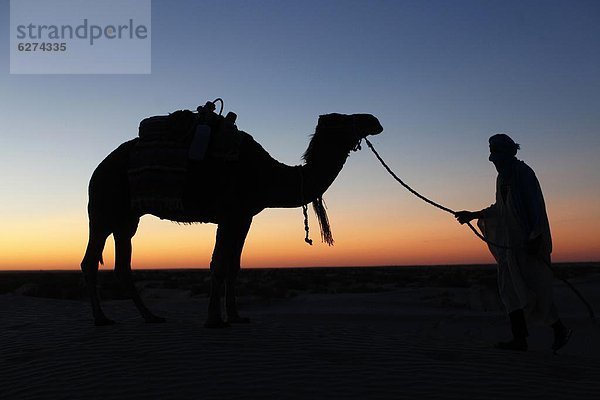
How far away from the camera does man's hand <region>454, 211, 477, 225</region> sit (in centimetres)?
638

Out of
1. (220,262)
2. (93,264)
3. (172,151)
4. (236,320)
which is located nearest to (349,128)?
(172,151)

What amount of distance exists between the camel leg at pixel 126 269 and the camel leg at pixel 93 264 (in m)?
0.24

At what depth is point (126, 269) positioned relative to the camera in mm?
7531

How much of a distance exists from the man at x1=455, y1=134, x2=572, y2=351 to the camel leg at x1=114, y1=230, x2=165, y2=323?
4.70 meters

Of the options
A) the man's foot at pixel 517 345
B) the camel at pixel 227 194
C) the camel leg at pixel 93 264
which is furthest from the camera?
the camel leg at pixel 93 264

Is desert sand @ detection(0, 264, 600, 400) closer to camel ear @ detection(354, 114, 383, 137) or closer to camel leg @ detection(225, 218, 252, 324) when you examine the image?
camel leg @ detection(225, 218, 252, 324)

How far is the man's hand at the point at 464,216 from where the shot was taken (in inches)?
251

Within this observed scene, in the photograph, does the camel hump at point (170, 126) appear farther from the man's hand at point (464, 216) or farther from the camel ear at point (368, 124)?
the man's hand at point (464, 216)

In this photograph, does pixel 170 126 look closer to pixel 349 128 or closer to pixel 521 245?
pixel 349 128

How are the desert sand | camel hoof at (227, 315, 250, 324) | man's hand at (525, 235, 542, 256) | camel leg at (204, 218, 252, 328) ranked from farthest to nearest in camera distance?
camel hoof at (227, 315, 250, 324)
camel leg at (204, 218, 252, 328)
man's hand at (525, 235, 542, 256)
the desert sand

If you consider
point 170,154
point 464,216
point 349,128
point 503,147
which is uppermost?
point 349,128

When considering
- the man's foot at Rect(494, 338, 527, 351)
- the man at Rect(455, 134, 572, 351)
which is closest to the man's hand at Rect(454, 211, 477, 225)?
the man at Rect(455, 134, 572, 351)

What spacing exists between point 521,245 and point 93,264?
5587 millimetres

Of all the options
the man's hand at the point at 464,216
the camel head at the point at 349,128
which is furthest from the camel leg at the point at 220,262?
the man's hand at the point at 464,216
